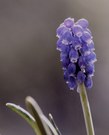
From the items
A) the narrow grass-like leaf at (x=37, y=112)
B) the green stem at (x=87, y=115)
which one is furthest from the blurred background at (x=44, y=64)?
the narrow grass-like leaf at (x=37, y=112)

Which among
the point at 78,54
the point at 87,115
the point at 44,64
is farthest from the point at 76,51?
the point at 44,64

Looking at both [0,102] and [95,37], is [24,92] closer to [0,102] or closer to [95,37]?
[0,102]

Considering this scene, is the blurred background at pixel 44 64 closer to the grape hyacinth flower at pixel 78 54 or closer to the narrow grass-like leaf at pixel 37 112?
the grape hyacinth flower at pixel 78 54

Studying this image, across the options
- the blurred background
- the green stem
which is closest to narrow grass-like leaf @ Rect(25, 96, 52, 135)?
the green stem

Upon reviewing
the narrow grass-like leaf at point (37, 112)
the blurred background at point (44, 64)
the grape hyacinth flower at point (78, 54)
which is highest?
the blurred background at point (44, 64)

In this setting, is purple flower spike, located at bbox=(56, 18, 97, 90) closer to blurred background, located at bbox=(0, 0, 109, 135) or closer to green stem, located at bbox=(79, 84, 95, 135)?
green stem, located at bbox=(79, 84, 95, 135)

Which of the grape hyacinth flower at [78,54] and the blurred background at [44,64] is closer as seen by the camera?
the grape hyacinth flower at [78,54]

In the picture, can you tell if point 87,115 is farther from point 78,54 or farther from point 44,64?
point 44,64
